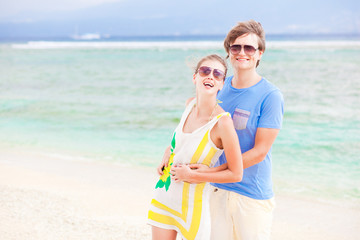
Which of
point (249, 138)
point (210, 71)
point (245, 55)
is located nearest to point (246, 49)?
point (245, 55)

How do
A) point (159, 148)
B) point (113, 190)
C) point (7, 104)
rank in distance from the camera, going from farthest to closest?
point (7, 104) → point (159, 148) → point (113, 190)

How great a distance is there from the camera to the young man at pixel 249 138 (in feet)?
7.42

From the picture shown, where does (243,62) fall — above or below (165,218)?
above

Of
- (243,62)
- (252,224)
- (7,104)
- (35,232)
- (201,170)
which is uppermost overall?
(243,62)

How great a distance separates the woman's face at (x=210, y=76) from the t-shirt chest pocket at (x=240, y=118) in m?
0.20

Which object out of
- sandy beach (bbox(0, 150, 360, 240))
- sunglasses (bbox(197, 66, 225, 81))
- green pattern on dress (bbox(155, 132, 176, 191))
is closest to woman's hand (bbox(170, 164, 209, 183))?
green pattern on dress (bbox(155, 132, 176, 191))

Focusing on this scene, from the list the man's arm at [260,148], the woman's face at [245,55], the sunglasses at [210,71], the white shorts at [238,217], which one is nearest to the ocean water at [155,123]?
the sunglasses at [210,71]

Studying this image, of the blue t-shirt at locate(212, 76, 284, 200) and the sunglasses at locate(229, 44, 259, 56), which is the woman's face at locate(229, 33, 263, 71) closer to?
the sunglasses at locate(229, 44, 259, 56)

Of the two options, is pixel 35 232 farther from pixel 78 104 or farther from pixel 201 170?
pixel 78 104

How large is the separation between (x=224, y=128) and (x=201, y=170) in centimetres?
25

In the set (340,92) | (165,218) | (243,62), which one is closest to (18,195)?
(165,218)

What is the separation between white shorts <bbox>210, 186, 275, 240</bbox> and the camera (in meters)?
2.32

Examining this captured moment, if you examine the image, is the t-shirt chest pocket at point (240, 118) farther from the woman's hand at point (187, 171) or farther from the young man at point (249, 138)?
the woman's hand at point (187, 171)

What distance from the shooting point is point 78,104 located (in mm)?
13320
